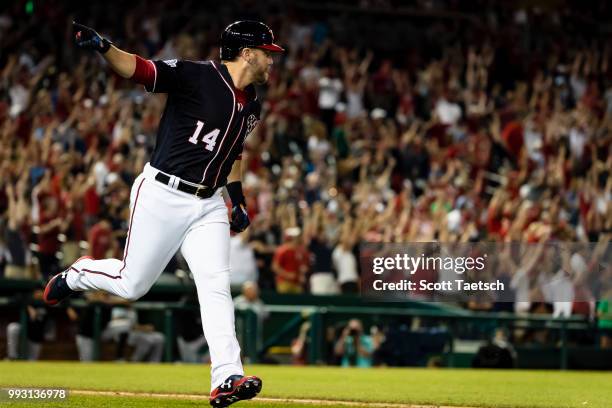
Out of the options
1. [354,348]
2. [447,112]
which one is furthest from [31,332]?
[447,112]

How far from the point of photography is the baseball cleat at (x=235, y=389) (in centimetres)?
658

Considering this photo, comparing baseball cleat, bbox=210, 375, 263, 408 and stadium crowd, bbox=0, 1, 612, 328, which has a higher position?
stadium crowd, bbox=0, 1, 612, 328

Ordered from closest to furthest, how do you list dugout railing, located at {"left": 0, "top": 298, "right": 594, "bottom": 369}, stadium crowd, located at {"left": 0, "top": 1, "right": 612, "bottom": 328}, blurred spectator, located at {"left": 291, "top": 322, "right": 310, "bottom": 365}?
dugout railing, located at {"left": 0, "top": 298, "right": 594, "bottom": 369} → blurred spectator, located at {"left": 291, "top": 322, "right": 310, "bottom": 365} → stadium crowd, located at {"left": 0, "top": 1, "right": 612, "bottom": 328}

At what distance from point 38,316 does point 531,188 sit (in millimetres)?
8282

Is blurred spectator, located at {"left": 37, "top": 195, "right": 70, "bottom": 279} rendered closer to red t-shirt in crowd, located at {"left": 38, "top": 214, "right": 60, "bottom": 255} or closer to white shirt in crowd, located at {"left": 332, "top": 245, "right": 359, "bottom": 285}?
red t-shirt in crowd, located at {"left": 38, "top": 214, "right": 60, "bottom": 255}

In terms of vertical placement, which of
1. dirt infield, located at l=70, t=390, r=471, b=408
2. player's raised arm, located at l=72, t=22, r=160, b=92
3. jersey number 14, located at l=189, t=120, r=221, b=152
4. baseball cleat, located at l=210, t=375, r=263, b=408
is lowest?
dirt infield, located at l=70, t=390, r=471, b=408

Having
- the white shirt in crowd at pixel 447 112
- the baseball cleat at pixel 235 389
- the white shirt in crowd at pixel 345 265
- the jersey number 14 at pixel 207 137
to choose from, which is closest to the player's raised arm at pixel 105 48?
the jersey number 14 at pixel 207 137

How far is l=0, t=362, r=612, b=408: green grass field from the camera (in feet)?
27.6

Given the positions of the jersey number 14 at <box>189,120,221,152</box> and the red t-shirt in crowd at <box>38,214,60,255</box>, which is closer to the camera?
the jersey number 14 at <box>189,120,221,152</box>

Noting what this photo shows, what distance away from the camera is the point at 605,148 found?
20.9m

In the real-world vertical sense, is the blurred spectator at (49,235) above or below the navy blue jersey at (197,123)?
below

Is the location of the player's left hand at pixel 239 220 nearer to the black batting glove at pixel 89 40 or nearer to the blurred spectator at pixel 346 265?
the black batting glove at pixel 89 40

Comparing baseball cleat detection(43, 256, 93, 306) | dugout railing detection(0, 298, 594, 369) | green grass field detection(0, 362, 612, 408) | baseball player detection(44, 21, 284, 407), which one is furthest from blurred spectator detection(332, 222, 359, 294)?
baseball player detection(44, 21, 284, 407)

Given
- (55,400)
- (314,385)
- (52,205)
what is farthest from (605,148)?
(55,400)
